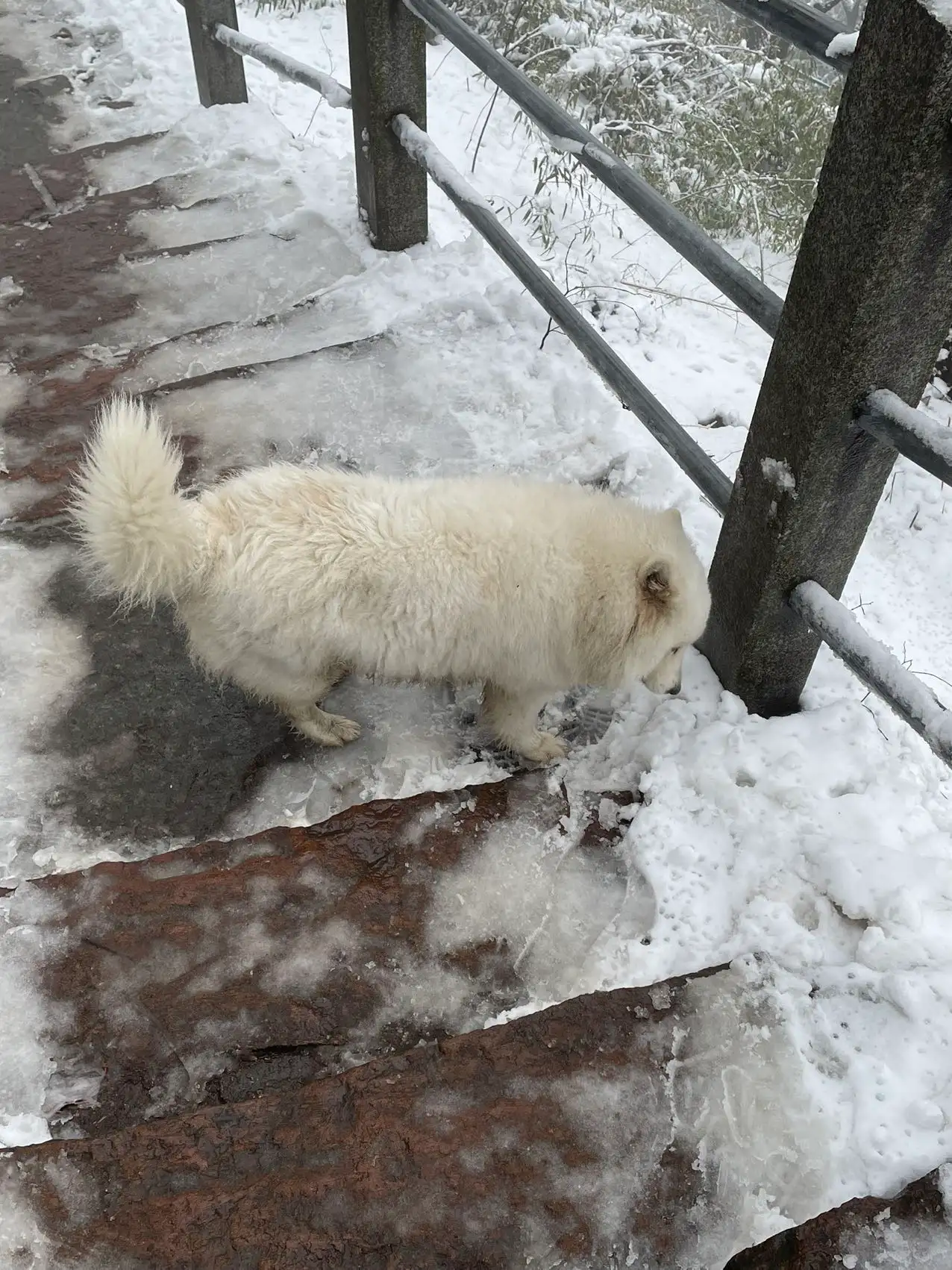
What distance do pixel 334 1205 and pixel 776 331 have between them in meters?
2.22

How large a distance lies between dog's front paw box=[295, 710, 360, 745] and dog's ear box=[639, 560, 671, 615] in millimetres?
995

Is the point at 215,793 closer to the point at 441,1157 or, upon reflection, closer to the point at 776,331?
the point at 441,1157

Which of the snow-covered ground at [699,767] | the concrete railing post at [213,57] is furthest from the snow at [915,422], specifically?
the concrete railing post at [213,57]

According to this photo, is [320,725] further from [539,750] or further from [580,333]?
[580,333]

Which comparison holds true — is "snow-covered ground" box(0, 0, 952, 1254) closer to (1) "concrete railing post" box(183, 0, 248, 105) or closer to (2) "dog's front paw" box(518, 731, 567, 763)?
(2) "dog's front paw" box(518, 731, 567, 763)

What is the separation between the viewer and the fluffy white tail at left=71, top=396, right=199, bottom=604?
2.18 m

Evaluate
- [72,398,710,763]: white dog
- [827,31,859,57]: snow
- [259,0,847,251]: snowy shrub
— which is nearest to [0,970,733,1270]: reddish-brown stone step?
[72,398,710,763]: white dog

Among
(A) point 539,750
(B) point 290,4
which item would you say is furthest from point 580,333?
(B) point 290,4

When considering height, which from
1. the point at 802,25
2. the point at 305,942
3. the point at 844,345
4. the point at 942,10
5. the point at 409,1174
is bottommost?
the point at 305,942

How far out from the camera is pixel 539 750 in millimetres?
2771

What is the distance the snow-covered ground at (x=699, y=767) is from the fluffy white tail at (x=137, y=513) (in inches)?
28.7

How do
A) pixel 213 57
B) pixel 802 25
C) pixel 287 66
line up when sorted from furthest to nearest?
1. pixel 213 57
2. pixel 287 66
3. pixel 802 25

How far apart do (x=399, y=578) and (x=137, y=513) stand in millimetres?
686

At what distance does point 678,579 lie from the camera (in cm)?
252
